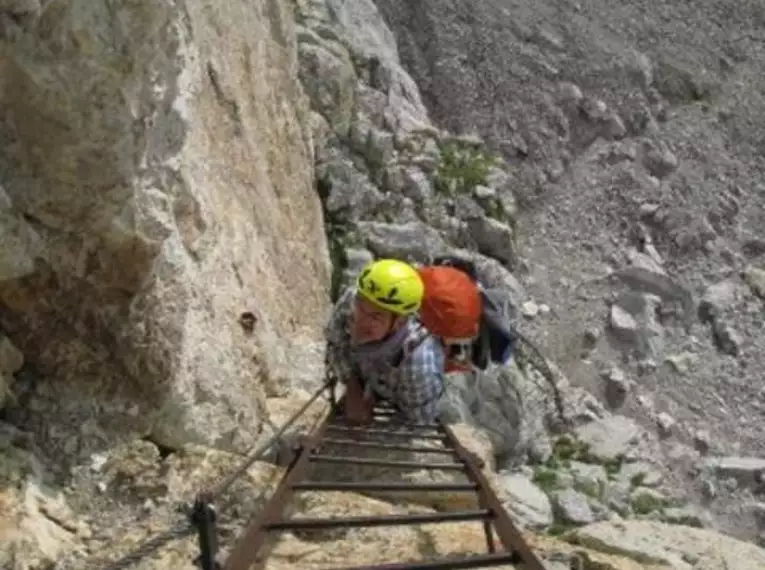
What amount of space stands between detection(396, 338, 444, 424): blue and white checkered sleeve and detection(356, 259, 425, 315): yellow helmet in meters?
0.35

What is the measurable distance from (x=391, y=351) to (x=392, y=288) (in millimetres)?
517

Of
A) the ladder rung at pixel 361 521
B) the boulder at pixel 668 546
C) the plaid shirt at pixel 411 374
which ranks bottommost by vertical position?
the boulder at pixel 668 546

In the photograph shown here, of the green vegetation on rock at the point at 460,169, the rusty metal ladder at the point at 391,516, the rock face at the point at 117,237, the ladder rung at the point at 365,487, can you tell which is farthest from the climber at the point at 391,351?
the green vegetation on rock at the point at 460,169

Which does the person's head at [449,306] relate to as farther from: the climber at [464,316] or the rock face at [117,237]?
the rock face at [117,237]

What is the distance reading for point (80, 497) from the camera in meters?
6.46

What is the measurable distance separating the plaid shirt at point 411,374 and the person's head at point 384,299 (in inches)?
9.4

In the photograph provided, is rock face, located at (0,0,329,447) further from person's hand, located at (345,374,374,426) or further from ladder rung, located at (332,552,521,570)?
ladder rung, located at (332,552,521,570)

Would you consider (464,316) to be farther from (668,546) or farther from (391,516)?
(391,516)

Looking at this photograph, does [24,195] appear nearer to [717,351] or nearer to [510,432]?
[510,432]

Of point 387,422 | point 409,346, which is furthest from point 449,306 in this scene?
point 387,422

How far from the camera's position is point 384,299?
25.0ft

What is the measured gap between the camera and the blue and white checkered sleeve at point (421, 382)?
307 inches

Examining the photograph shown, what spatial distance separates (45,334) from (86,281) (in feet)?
1.43

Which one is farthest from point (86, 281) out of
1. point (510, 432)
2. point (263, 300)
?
point (510, 432)
